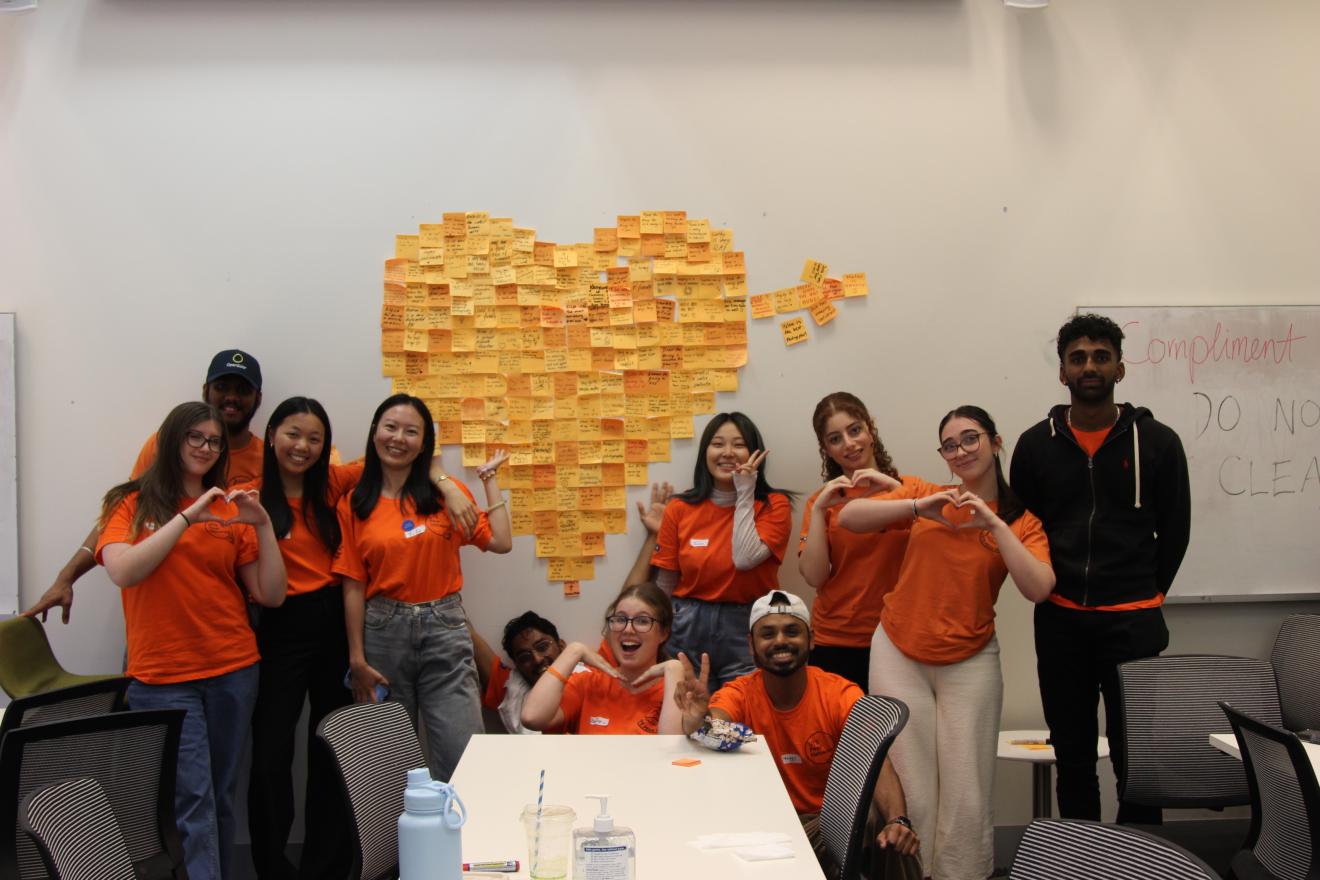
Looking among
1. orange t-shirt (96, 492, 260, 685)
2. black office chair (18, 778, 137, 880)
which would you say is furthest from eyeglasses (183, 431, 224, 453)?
black office chair (18, 778, 137, 880)

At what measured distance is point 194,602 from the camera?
344 cm

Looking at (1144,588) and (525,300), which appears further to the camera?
(525,300)

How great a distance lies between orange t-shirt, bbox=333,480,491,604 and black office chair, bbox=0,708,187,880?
1021 mm

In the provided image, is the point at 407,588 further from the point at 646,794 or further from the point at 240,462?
the point at 646,794

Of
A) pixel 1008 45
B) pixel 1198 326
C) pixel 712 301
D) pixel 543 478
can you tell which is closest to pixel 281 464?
pixel 543 478

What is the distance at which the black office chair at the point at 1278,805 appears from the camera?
2.42 metres

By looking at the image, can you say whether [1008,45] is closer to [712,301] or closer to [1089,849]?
[712,301]

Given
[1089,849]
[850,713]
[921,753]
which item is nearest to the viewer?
[1089,849]

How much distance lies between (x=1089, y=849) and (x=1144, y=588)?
1.79 meters

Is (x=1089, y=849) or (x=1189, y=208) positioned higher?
(x=1189, y=208)

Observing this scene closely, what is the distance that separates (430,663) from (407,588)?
27 cm

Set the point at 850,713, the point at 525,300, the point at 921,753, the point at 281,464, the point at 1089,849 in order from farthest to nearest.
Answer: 1. the point at 525,300
2. the point at 281,464
3. the point at 921,753
4. the point at 850,713
5. the point at 1089,849

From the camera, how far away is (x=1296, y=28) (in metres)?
4.45

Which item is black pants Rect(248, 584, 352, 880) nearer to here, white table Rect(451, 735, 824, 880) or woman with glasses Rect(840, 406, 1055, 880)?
→ white table Rect(451, 735, 824, 880)
